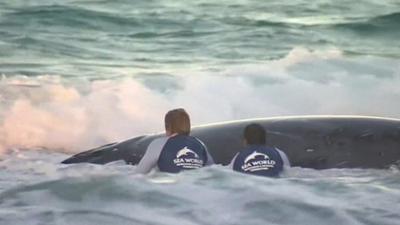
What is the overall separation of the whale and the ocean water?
1.06 feet

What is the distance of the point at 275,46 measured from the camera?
65.9ft

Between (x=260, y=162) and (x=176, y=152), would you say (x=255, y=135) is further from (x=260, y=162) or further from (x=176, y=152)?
(x=176, y=152)

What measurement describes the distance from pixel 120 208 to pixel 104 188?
37 cm

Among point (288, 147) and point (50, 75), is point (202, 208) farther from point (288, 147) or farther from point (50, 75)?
point (50, 75)

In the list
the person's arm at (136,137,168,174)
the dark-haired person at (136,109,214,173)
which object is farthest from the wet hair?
the person's arm at (136,137,168,174)

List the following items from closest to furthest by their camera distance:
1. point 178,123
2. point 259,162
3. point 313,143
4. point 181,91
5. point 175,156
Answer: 1. point 259,162
2. point 175,156
3. point 178,123
4. point 313,143
5. point 181,91

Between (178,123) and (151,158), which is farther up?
(178,123)

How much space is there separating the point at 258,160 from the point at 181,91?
24.0 feet

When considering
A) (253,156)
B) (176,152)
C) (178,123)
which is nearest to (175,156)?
(176,152)

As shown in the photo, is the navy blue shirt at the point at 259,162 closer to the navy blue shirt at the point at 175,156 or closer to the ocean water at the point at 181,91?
the ocean water at the point at 181,91

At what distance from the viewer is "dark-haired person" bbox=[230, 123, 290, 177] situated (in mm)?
7742

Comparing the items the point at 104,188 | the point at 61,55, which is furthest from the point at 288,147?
the point at 61,55

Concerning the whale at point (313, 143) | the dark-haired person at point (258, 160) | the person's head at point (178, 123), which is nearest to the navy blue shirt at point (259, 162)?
the dark-haired person at point (258, 160)

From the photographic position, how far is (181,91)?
1509 centimetres
